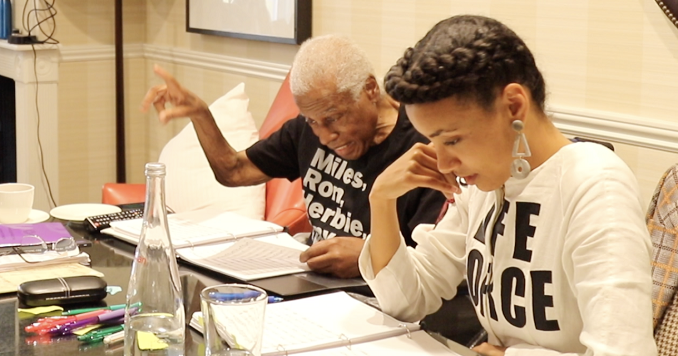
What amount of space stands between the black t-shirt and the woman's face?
24.4 inches

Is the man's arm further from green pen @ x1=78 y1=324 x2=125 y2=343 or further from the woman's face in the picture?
the woman's face

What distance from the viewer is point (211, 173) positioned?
3195 millimetres

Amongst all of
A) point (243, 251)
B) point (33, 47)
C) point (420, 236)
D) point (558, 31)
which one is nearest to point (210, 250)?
point (243, 251)

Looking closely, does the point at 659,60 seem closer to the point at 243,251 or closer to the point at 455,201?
the point at 455,201

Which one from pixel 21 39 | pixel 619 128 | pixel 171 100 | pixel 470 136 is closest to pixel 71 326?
pixel 470 136

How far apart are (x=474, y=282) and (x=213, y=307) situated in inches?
21.5

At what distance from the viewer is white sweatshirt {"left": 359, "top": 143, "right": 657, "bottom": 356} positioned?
1175mm

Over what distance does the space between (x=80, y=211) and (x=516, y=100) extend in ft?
4.50

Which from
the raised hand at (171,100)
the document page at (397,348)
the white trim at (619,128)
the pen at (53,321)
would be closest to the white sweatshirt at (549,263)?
the document page at (397,348)

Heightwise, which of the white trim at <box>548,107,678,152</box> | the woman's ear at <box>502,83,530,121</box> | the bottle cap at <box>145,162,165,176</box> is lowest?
the white trim at <box>548,107,678,152</box>

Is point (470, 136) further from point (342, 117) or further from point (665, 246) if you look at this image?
point (342, 117)

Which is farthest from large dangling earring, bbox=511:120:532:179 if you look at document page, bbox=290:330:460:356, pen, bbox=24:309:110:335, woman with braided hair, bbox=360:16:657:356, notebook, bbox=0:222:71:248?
notebook, bbox=0:222:71:248

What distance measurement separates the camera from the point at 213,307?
113cm

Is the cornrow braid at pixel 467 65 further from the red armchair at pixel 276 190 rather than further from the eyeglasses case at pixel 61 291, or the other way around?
the red armchair at pixel 276 190
